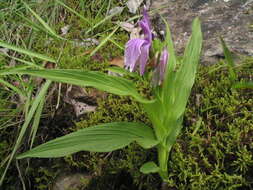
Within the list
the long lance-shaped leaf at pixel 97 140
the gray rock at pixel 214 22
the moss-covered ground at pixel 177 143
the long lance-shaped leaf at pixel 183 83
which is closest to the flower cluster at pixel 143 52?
the long lance-shaped leaf at pixel 183 83

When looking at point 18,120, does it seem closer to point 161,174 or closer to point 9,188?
point 9,188

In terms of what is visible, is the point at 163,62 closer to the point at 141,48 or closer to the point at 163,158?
the point at 141,48

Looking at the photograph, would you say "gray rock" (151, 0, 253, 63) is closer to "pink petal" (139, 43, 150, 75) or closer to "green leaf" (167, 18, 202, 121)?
"green leaf" (167, 18, 202, 121)

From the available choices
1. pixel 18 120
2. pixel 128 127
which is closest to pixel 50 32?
pixel 18 120

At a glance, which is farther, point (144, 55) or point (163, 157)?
point (163, 157)

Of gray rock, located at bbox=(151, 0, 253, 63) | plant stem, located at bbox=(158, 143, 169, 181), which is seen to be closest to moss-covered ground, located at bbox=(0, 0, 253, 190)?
plant stem, located at bbox=(158, 143, 169, 181)

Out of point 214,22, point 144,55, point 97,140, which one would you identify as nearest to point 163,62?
point 144,55

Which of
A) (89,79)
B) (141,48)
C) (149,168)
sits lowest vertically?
(149,168)
